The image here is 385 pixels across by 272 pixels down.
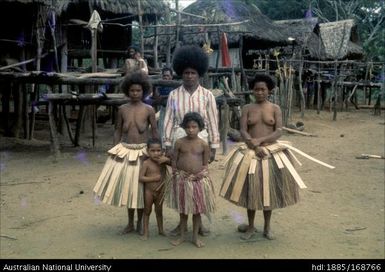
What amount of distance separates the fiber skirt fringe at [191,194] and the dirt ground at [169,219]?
0.35 metres

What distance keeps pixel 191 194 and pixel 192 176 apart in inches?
6.2

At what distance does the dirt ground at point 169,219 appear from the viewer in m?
3.96

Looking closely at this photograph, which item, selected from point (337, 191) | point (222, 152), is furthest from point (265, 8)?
point (337, 191)

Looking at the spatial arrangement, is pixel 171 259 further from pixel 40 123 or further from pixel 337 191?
pixel 40 123

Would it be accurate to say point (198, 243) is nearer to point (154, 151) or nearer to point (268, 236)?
point (268, 236)

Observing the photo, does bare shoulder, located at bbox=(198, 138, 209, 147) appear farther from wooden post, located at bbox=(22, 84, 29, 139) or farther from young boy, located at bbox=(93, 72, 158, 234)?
wooden post, located at bbox=(22, 84, 29, 139)

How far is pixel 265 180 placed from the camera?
4090 millimetres

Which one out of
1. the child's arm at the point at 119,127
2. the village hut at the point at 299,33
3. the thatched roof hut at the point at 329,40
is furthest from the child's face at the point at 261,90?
the thatched roof hut at the point at 329,40

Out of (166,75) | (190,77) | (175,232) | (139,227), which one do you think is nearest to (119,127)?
(190,77)

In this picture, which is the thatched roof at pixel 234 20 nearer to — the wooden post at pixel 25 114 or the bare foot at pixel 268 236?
the wooden post at pixel 25 114

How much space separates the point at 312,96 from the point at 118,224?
19.5 metres

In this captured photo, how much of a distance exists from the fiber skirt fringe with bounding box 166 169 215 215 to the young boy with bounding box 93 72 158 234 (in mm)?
348

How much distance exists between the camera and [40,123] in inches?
569

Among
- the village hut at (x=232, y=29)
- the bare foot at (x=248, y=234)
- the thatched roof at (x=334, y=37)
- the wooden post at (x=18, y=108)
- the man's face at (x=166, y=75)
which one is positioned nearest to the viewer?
Answer: the bare foot at (x=248, y=234)
